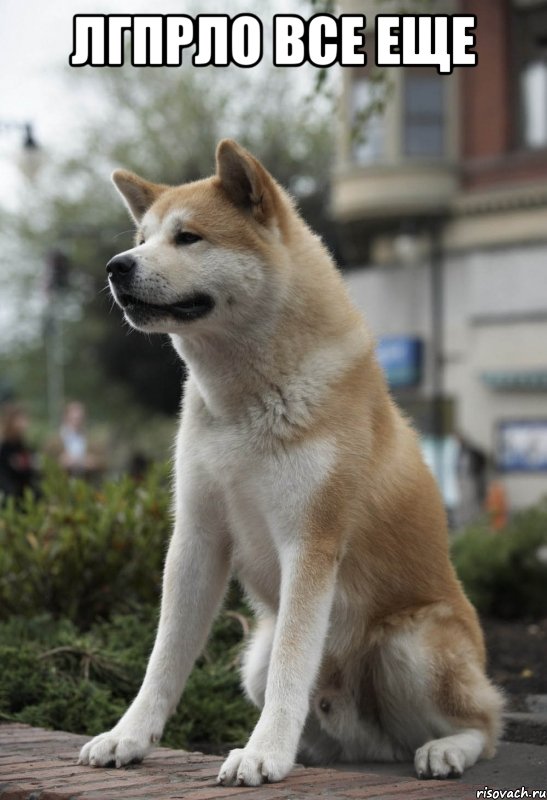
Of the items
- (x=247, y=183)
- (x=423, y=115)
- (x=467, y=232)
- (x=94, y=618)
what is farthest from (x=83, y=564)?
(x=423, y=115)

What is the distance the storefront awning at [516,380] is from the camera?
974 inches

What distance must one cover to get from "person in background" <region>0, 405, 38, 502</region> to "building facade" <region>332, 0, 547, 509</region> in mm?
13648

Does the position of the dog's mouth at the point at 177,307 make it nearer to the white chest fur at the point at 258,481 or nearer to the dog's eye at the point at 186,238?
the dog's eye at the point at 186,238

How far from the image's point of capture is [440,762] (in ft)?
14.2

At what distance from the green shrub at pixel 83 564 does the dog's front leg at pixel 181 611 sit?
7.09 ft

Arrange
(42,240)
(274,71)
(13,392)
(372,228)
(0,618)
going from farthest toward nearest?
(13,392), (42,240), (274,71), (372,228), (0,618)

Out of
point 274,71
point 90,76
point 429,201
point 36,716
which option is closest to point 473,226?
point 429,201

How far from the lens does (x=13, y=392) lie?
42.6 m

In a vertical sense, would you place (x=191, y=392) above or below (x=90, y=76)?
below

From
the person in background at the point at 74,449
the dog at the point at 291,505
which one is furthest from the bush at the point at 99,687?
the person in background at the point at 74,449

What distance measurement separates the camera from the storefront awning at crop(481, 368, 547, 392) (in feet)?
81.2

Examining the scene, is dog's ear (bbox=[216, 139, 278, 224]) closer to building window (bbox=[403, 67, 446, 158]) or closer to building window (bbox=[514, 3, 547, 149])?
building window (bbox=[514, 3, 547, 149])

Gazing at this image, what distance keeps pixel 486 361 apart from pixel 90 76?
659 inches

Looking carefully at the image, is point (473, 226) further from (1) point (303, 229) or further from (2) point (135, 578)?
(1) point (303, 229)
